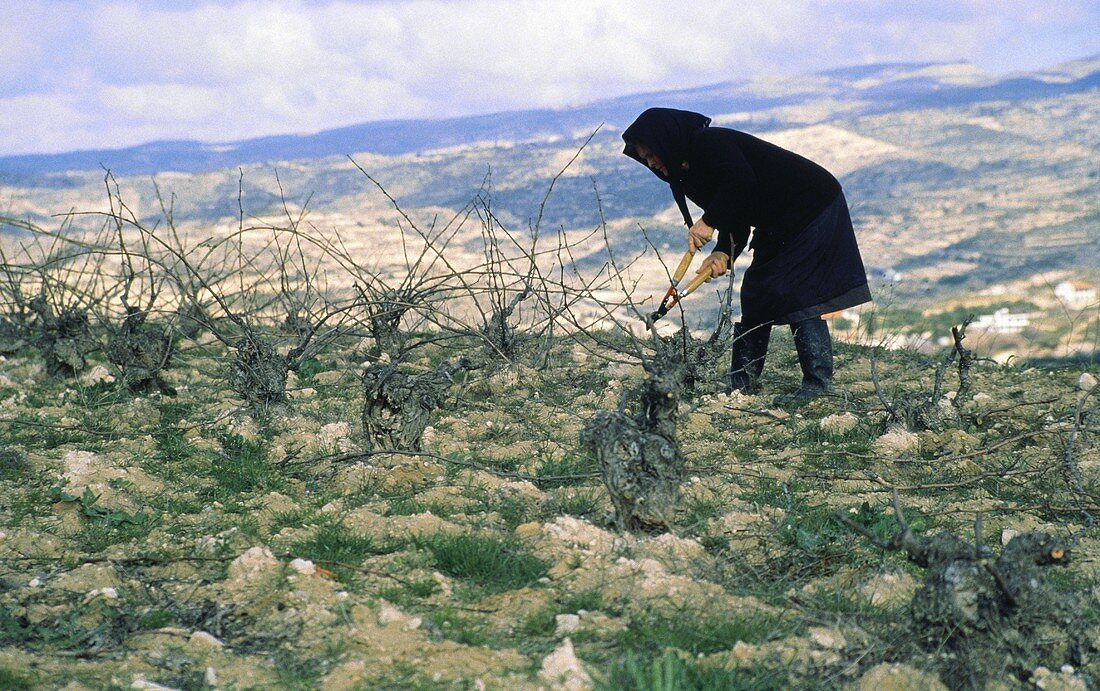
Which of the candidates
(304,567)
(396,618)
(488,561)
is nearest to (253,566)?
(304,567)

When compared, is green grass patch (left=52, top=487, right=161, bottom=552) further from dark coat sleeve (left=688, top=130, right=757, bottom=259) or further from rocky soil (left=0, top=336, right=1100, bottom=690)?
dark coat sleeve (left=688, top=130, right=757, bottom=259)

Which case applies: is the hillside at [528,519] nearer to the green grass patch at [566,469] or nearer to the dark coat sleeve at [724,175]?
the green grass patch at [566,469]

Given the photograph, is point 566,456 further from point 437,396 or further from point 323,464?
point 323,464

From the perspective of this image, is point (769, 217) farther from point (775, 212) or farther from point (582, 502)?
point (582, 502)

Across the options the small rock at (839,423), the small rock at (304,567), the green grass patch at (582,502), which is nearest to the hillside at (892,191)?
the small rock at (839,423)

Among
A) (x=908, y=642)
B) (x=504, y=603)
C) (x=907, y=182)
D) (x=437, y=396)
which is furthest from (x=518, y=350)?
(x=907, y=182)

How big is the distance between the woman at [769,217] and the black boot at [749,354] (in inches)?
6.7

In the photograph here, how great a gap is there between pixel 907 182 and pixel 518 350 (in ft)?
486

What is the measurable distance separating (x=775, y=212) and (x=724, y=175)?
1.34 feet

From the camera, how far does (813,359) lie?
14.8 ft

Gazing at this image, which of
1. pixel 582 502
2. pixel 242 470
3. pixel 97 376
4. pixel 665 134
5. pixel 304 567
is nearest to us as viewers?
pixel 304 567

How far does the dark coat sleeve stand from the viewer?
167 inches

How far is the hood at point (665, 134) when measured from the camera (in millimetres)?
4223

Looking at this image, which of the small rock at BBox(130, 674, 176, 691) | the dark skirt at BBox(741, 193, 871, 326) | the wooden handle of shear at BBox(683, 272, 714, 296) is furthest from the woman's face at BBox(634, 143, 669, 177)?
the small rock at BBox(130, 674, 176, 691)
